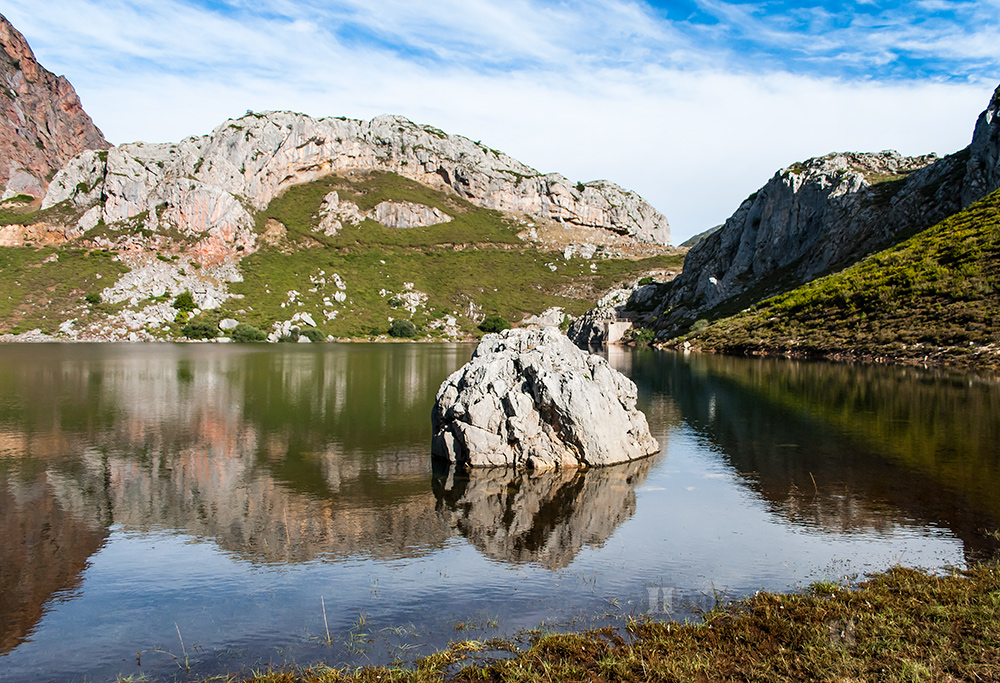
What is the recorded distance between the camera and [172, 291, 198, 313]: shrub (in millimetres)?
111750

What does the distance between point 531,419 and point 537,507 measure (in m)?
5.00

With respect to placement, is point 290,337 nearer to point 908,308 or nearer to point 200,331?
point 200,331

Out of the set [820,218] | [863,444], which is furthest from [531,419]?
[820,218]

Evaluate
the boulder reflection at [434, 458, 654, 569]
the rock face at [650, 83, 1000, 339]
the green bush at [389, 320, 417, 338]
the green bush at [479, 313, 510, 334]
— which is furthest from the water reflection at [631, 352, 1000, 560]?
the green bush at [479, 313, 510, 334]

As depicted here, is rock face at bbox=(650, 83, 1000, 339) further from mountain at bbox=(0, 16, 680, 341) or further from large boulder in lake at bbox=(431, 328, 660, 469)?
large boulder in lake at bbox=(431, 328, 660, 469)

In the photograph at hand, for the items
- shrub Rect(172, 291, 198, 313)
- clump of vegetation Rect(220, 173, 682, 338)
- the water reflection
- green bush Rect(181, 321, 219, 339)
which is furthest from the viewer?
clump of vegetation Rect(220, 173, 682, 338)

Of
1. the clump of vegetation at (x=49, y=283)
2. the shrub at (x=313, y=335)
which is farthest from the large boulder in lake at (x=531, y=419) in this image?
the clump of vegetation at (x=49, y=283)

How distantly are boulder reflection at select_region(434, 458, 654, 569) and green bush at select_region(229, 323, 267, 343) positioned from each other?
97.0 meters

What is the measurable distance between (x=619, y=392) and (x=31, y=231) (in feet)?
480

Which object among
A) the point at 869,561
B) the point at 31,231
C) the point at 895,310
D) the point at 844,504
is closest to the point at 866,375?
the point at 895,310

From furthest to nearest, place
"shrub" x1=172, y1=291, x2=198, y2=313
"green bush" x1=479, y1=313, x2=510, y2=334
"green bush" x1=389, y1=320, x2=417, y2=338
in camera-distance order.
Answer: "green bush" x1=479, y1=313, x2=510, y2=334
"green bush" x1=389, y1=320, x2=417, y2=338
"shrub" x1=172, y1=291, x2=198, y2=313

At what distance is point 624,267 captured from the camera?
175 m

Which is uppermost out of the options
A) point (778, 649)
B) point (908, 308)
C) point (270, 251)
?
point (270, 251)

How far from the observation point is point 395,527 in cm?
1357
